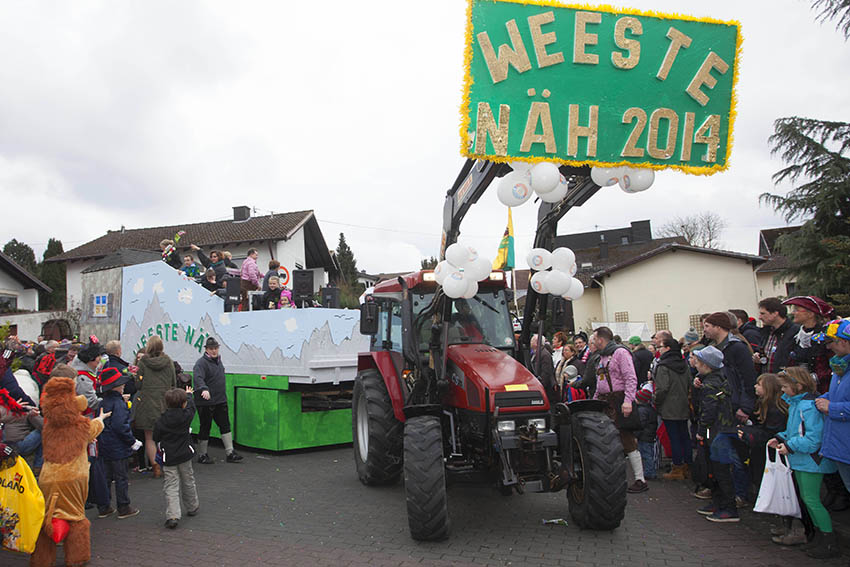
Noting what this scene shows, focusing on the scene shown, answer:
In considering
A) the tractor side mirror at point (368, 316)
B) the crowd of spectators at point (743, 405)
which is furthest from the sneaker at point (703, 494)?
the tractor side mirror at point (368, 316)

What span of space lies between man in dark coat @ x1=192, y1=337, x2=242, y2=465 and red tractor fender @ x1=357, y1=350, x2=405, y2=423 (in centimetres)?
278

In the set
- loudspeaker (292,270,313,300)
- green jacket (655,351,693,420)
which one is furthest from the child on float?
loudspeaker (292,270,313,300)

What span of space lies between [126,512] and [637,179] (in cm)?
570

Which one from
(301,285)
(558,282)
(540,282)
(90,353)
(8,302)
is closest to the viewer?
(558,282)

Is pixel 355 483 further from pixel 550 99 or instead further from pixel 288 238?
pixel 288 238

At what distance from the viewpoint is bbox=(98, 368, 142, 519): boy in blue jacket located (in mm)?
6078

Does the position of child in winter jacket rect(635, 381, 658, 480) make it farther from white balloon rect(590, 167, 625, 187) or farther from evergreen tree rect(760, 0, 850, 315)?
evergreen tree rect(760, 0, 850, 315)

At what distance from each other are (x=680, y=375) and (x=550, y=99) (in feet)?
12.6

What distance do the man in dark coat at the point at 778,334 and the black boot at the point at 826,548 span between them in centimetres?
177

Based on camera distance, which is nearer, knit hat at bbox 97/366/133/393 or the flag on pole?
the flag on pole

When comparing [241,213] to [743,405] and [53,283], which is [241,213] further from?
[743,405]

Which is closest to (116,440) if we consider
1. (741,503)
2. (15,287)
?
(741,503)

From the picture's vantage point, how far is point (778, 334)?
6.00 m

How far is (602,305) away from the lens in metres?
31.9
